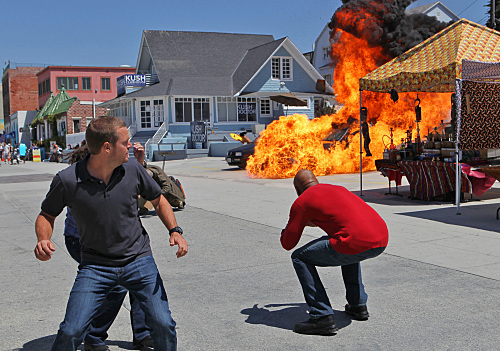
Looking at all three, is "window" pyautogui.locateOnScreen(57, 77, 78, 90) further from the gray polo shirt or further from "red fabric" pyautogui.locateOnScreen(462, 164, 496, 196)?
the gray polo shirt

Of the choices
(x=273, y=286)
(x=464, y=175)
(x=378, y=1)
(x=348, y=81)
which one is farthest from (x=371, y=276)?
(x=378, y=1)

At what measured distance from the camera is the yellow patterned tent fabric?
10.8 metres

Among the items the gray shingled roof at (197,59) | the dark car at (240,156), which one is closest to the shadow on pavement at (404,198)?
the dark car at (240,156)

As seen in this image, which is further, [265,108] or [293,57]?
[265,108]

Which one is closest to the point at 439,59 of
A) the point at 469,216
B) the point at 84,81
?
the point at 469,216

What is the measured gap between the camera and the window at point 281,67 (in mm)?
40344

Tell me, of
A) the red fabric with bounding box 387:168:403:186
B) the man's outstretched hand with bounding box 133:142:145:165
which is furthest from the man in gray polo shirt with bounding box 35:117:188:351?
the red fabric with bounding box 387:168:403:186

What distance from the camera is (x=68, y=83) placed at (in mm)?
68250

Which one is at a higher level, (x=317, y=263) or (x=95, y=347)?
(x=317, y=263)

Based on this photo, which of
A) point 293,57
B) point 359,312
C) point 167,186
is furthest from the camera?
point 293,57

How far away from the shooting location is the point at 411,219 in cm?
990

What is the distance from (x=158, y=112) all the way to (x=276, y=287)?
113ft

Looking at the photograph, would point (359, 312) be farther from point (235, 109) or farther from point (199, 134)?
point (235, 109)

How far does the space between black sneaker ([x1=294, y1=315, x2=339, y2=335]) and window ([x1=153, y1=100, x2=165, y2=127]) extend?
116 feet
